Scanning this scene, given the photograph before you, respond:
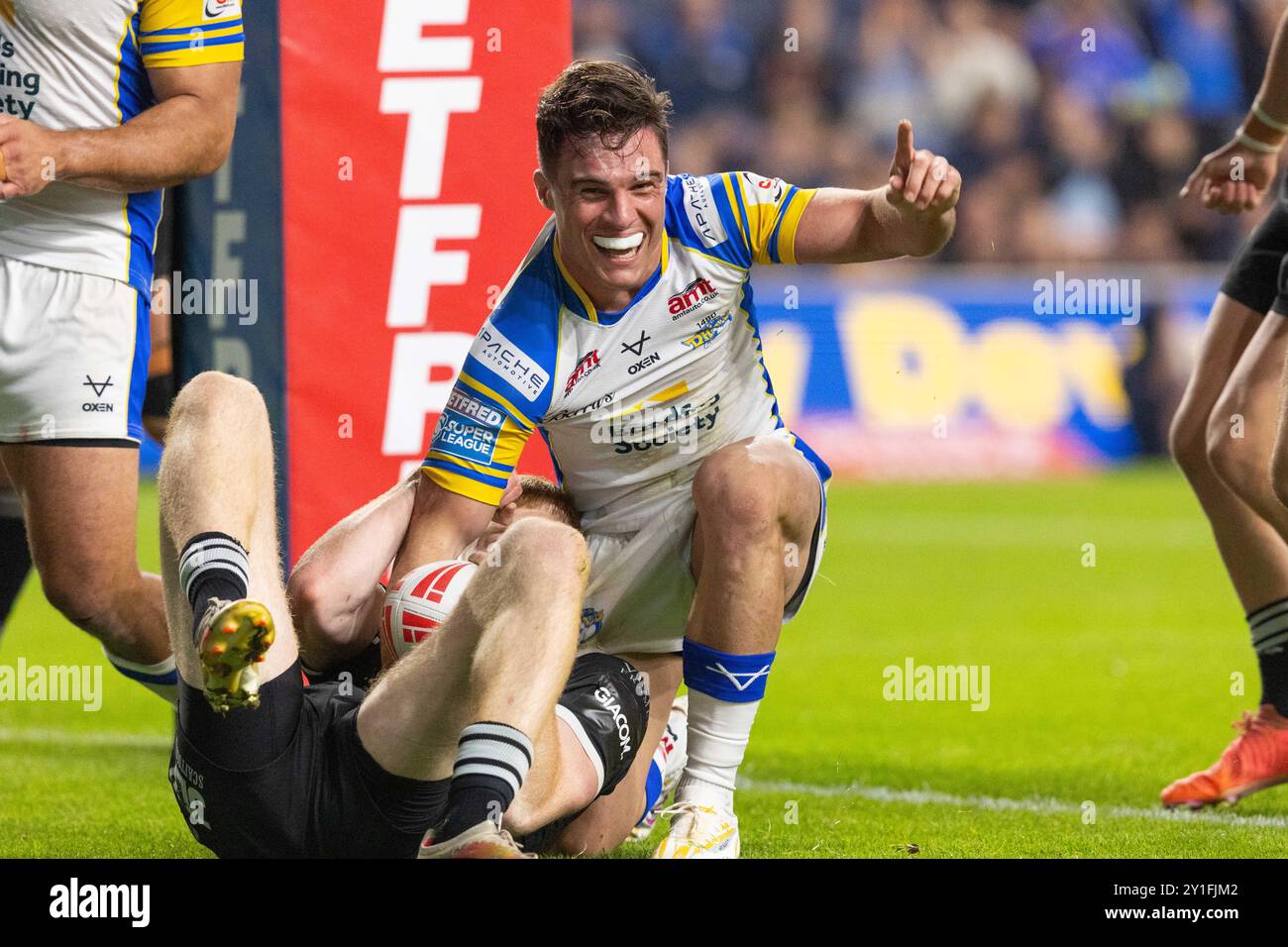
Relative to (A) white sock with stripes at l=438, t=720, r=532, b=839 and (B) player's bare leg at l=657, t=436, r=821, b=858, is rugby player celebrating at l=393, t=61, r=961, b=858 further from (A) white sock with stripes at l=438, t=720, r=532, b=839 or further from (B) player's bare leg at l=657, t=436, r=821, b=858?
(A) white sock with stripes at l=438, t=720, r=532, b=839

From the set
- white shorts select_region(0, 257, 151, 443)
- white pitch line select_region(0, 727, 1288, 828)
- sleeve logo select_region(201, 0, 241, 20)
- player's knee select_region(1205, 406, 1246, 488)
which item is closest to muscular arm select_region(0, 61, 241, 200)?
sleeve logo select_region(201, 0, 241, 20)

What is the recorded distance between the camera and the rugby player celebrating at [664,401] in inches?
145

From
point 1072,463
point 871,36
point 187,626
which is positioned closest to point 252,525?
point 187,626

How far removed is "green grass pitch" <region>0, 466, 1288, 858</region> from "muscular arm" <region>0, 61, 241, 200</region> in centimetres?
161

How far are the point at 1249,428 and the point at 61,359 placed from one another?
3.20m

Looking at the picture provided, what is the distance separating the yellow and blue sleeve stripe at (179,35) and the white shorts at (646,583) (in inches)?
62.5

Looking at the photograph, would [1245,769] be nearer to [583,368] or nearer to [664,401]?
[664,401]

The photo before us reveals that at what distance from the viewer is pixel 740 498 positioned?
3637 millimetres

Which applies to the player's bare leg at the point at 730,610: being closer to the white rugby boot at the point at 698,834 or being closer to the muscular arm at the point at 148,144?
the white rugby boot at the point at 698,834

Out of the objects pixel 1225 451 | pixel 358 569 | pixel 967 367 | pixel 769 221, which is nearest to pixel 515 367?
pixel 358 569

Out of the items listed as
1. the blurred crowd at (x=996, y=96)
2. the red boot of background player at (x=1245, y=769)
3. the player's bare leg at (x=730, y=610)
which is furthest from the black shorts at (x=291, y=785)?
the blurred crowd at (x=996, y=96)

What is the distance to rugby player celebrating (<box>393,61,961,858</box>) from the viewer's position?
367 centimetres

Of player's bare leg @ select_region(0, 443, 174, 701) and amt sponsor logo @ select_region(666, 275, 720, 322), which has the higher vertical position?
amt sponsor logo @ select_region(666, 275, 720, 322)

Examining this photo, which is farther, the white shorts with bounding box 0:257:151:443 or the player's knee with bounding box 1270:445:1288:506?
the white shorts with bounding box 0:257:151:443
